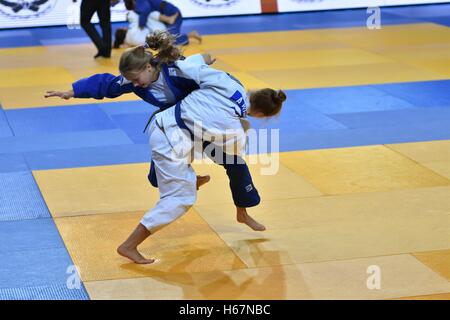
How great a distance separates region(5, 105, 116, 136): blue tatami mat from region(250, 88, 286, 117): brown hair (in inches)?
177

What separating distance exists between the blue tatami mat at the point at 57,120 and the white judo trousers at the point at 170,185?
429 cm

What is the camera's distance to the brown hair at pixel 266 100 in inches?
235

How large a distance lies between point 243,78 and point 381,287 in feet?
23.8

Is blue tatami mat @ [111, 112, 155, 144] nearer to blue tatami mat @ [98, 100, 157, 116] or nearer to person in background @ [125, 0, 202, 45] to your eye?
blue tatami mat @ [98, 100, 157, 116]

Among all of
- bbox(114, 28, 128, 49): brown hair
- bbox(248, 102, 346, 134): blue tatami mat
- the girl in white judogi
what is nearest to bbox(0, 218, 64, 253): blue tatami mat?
the girl in white judogi

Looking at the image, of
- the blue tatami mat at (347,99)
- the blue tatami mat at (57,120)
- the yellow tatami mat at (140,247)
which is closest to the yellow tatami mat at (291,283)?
the yellow tatami mat at (140,247)

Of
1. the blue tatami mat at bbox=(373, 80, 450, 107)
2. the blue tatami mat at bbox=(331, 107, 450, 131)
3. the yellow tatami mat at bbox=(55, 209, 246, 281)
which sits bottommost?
the blue tatami mat at bbox=(373, 80, 450, 107)

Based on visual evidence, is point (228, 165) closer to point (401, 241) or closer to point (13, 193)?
point (401, 241)

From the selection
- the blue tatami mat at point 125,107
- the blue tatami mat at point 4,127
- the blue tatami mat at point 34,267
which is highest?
the blue tatami mat at point 34,267

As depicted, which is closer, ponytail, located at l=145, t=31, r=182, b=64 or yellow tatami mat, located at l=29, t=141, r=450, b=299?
yellow tatami mat, located at l=29, t=141, r=450, b=299

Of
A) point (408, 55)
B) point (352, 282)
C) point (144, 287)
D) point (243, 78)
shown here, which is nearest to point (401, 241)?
point (352, 282)

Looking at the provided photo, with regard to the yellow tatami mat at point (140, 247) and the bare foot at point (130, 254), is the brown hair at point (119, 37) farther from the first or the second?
the bare foot at point (130, 254)

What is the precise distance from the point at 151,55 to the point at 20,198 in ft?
7.93

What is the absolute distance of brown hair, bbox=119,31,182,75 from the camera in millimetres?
5859
